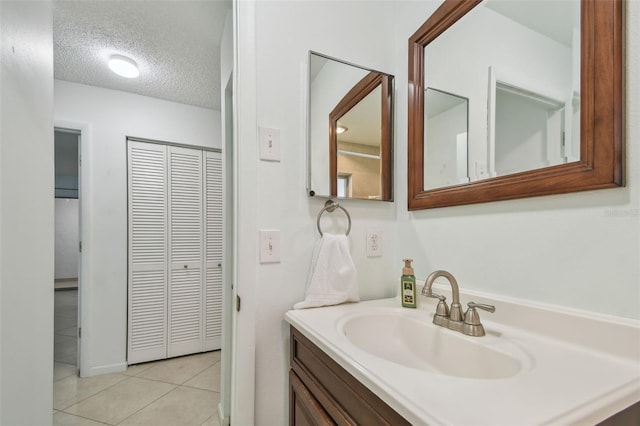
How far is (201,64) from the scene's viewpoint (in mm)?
2100

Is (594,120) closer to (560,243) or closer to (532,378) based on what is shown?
(560,243)

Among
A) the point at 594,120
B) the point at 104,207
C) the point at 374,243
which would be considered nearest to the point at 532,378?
the point at 594,120

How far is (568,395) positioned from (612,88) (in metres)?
0.68

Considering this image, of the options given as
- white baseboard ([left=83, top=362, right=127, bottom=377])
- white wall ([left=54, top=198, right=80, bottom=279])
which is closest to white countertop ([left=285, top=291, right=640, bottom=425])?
white baseboard ([left=83, top=362, right=127, bottom=377])

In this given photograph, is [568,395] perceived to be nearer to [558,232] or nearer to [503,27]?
[558,232]

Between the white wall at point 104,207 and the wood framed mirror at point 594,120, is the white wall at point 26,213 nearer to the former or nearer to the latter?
the wood framed mirror at point 594,120

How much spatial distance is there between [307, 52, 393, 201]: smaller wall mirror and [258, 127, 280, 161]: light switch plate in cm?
13

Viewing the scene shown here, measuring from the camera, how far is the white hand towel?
1041 millimetres

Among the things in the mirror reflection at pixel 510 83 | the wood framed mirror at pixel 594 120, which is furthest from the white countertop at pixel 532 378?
the mirror reflection at pixel 510 83

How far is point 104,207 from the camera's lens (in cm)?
229

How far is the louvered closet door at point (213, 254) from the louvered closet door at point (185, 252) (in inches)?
2.2

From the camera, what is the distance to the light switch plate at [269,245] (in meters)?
1.03

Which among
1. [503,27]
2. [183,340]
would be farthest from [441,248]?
[183,340]

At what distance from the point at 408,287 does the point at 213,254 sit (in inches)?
86.9
